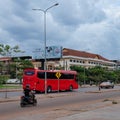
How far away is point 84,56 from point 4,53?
127627 millimetres

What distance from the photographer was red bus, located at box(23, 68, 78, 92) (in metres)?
48.5

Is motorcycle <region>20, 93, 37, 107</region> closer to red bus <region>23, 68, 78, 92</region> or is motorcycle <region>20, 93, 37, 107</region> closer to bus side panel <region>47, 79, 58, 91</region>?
red bus <region>23, 68, 78, 92</region>

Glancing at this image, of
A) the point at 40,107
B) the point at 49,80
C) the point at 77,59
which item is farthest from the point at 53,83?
the point at 77,59

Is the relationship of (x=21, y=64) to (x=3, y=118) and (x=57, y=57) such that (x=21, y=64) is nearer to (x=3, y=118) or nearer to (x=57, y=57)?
(x=57, y=57)

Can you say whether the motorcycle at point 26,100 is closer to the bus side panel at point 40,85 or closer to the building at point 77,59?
the bus side panel at point 40,85

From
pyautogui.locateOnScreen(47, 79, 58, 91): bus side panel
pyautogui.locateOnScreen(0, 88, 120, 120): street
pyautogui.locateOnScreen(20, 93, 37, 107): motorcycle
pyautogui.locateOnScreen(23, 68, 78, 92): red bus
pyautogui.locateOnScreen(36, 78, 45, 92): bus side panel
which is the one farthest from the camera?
pyautogui.locateOnScreen(47, 79, 58, 91): bus side panel

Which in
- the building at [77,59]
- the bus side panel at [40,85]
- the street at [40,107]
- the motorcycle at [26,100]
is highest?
the building at [77,59]

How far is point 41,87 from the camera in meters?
49.2

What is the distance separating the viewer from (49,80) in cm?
5109

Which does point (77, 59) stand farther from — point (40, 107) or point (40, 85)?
point (40, 107)

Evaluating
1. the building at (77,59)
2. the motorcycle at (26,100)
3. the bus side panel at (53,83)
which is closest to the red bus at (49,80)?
the bus side panel at (53,83)

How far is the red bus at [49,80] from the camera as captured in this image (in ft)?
159

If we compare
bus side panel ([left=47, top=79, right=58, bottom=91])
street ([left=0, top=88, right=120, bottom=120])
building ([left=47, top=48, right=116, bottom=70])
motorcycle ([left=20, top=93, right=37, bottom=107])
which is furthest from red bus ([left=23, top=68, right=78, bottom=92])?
building ([left=47, top=48, right=116, bottom=70])

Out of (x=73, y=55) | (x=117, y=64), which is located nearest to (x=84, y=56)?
(x=73, y=55)
